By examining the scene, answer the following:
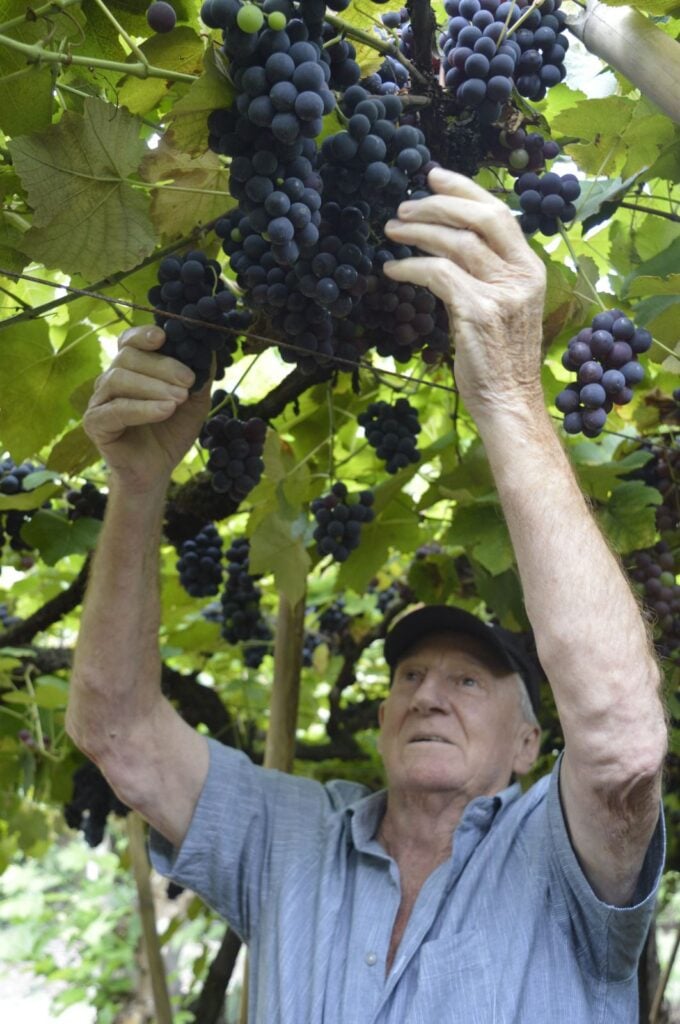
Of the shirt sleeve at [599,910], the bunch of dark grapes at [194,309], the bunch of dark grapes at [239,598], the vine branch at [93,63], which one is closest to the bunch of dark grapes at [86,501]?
the bunch of dark grapes at [239,598]

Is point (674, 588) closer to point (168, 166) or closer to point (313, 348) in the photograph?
point (313, 348)

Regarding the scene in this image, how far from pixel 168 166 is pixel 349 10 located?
0.34 m

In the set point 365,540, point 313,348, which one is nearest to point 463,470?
point 365,540

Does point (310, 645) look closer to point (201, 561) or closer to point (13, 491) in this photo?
point (201, 561)

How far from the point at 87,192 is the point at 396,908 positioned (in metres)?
1.46

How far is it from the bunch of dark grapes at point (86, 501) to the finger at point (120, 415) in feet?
2.81

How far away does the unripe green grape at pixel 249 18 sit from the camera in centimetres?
117

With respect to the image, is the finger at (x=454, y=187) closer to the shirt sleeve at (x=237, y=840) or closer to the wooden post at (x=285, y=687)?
the shirt sleeve at (x=237, y=840)

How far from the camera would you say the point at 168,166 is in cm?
150

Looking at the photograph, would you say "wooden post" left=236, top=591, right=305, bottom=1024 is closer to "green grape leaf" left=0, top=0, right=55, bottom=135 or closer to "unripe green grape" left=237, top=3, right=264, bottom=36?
"green grape leaf" left=0, top=0, right=55, bottom=135

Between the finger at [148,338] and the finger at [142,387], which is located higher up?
the finger at [148,338]

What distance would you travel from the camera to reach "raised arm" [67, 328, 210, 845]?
2008mm

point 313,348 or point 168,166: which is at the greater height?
point 168,166

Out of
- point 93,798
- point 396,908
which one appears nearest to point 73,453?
point 396,908
